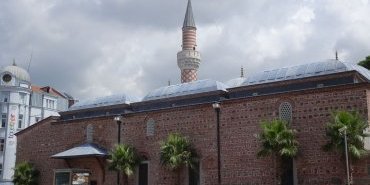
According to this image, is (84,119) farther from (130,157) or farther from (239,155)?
(239,155)

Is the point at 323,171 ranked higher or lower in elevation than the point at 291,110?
lower

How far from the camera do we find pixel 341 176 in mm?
21625

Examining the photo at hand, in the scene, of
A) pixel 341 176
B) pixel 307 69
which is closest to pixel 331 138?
pixel 341 176

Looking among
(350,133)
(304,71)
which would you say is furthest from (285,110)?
(350,133)

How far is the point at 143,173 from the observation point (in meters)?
29.0

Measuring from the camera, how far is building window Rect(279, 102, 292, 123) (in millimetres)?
23817

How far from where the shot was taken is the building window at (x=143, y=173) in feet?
94.4

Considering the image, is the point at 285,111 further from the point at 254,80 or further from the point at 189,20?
the point at 189,20

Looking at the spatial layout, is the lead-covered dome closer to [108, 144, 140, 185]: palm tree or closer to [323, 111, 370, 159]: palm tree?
[108, 144, 140, 185]: palm tree

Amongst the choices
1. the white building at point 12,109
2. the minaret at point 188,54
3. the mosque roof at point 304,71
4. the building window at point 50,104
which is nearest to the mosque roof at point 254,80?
the mosque roof at point 304,71

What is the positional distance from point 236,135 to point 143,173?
6.85 metres

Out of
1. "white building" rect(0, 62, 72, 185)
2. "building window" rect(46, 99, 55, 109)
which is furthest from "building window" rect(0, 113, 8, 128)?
"building window" rect(46, 99, 55, 109)

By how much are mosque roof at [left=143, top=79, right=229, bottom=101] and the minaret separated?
10976mm

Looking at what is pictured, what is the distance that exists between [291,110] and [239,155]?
11.7 ft
